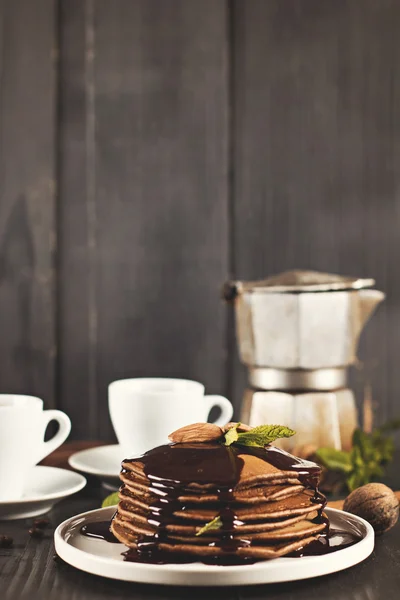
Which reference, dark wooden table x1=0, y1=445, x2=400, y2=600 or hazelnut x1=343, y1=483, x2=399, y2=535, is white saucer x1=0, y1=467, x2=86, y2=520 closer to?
dark wooden table x1=0, y1=445, x2=400, y2=600

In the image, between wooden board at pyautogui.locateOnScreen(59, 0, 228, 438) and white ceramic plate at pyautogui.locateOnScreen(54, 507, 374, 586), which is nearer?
white ceramic plate at pyautogui.locateOnScreen(54, 507, 374, 586)

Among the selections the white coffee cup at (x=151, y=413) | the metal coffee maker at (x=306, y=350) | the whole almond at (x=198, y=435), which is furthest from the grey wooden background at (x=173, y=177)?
the whole almond at (x=198, y=435)

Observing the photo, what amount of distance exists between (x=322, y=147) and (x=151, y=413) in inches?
37.6

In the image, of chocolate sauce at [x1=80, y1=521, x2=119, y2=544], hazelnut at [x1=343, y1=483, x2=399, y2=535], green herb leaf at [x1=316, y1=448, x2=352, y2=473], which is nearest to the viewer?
chocolate sauce at [x1=80, y1=521, x2=119, y2=544]

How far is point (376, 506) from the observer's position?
0.75 m

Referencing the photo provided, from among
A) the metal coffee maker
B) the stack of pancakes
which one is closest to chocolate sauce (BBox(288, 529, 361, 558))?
the stack of pancakes

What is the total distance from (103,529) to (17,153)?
1.11m

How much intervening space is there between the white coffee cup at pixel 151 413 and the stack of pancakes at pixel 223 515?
26 centimetres

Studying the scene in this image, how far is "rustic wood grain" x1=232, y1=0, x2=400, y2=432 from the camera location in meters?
1.66

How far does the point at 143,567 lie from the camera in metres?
0.54

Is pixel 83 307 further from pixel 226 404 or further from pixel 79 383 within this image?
pixel 226 404

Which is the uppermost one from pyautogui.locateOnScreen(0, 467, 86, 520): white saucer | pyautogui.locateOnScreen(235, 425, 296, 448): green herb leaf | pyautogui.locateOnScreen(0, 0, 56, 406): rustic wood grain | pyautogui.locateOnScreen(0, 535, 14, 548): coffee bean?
pyautogui.locateOnScreen(0, 0, 56, 406): rustic wood grain

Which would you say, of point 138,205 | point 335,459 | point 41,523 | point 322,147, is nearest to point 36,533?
point 41,523

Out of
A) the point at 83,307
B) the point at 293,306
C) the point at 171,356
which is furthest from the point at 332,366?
the point at 83,307
